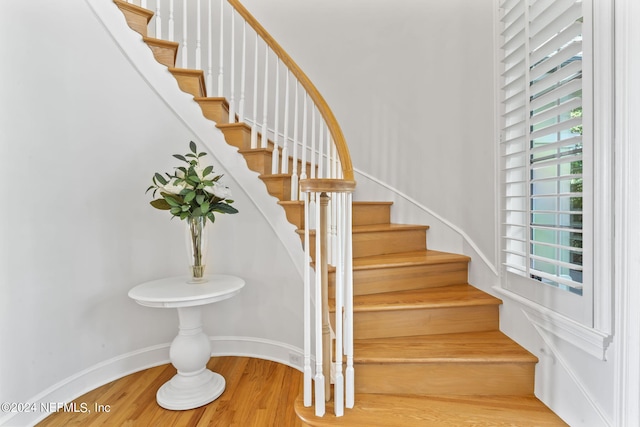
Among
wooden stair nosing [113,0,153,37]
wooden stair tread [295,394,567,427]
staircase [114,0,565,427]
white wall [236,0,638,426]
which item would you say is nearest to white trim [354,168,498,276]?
white wall [236,0,638,426]

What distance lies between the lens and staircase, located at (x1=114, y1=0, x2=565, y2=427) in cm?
144

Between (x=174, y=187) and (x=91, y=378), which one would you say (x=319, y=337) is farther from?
(x=91, y=378)

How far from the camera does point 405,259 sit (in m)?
2.12

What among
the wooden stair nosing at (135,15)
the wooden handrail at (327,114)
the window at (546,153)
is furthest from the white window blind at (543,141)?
the wooden stair nosing at (135,15)

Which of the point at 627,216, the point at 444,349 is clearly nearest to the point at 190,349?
the point at 444,349

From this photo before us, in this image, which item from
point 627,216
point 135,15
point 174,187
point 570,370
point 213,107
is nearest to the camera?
point 627,216

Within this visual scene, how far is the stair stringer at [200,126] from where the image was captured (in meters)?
2.11

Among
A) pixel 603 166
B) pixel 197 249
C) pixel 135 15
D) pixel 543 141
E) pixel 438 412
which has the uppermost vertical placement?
pixel 135 15

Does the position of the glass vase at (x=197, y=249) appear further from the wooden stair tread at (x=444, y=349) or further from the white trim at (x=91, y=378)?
the wooden stair tread at (x=444, y=349)

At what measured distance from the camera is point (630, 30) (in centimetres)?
111

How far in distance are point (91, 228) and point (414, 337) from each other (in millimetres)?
2008

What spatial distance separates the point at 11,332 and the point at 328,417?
1.62 metres

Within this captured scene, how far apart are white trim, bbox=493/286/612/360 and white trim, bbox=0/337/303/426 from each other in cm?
141

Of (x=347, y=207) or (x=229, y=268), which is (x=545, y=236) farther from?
(x=229, y=268)
